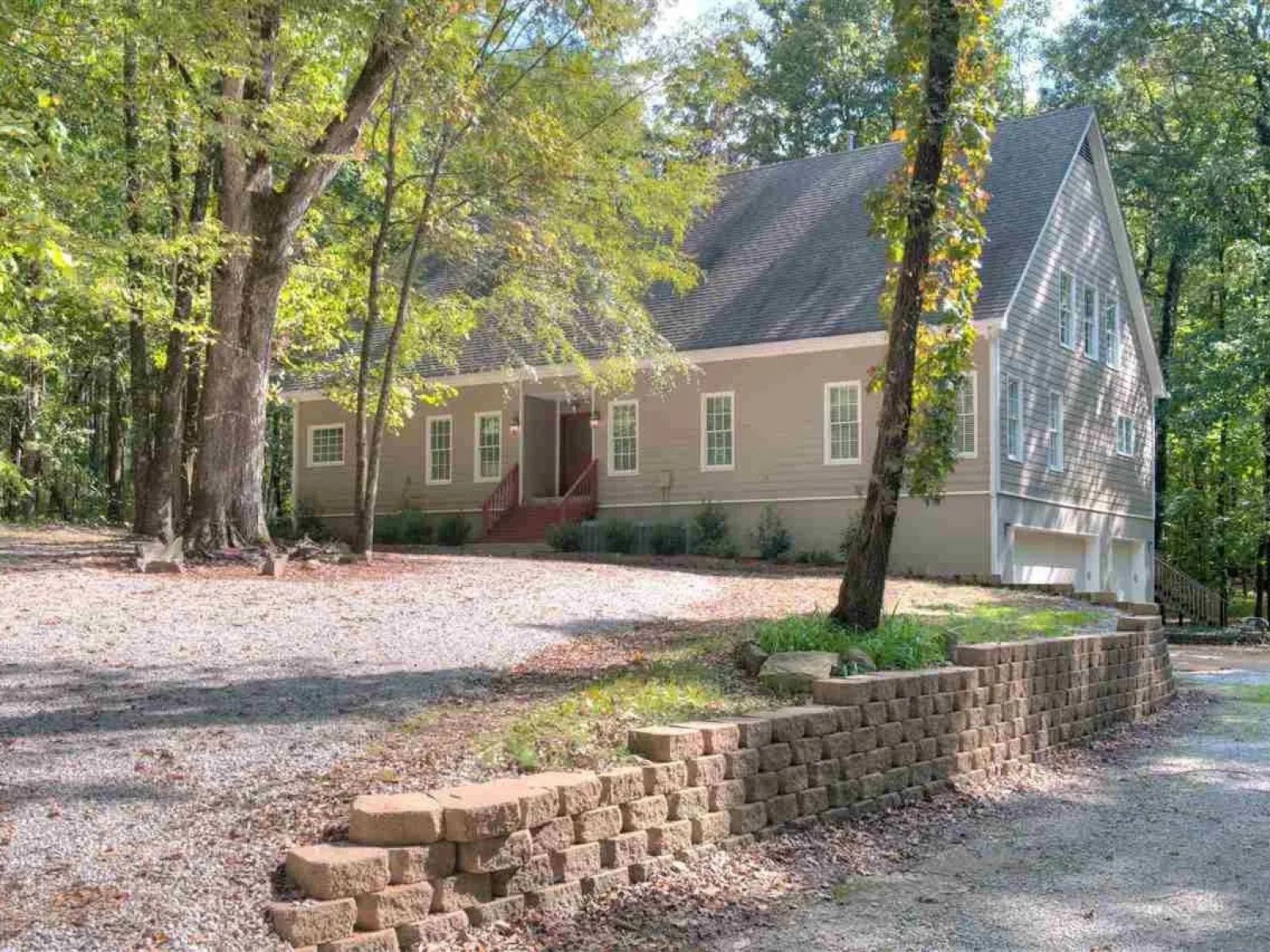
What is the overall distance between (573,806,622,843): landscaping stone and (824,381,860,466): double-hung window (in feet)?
52.4

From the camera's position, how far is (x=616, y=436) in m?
23.2

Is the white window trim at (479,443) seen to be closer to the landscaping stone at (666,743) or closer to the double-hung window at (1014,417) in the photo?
the double-hung window at (1014,417)

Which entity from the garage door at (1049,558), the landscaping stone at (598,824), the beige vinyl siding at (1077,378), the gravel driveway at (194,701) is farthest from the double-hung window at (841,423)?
the landscaping stone at (598,824)

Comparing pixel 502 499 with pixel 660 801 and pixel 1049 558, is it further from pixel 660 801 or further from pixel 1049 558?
pixel 660 801

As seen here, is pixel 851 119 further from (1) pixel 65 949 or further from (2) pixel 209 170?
(1) pixel 65 949

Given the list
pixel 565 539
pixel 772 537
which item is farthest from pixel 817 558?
pixel 565 539

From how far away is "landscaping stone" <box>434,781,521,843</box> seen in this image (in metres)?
4.33

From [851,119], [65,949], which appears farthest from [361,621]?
[851,119]

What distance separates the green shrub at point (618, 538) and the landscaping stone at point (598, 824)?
15.9 meters

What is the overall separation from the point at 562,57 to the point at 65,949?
1388 centimetres

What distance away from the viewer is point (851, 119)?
120 ft

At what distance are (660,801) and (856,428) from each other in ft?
51.9

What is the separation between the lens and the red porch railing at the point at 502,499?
23.8 meters

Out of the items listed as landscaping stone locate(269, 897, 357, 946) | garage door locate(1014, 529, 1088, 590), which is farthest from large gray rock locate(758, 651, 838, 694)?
garage door locate(1014, 529, 1088, 590)
